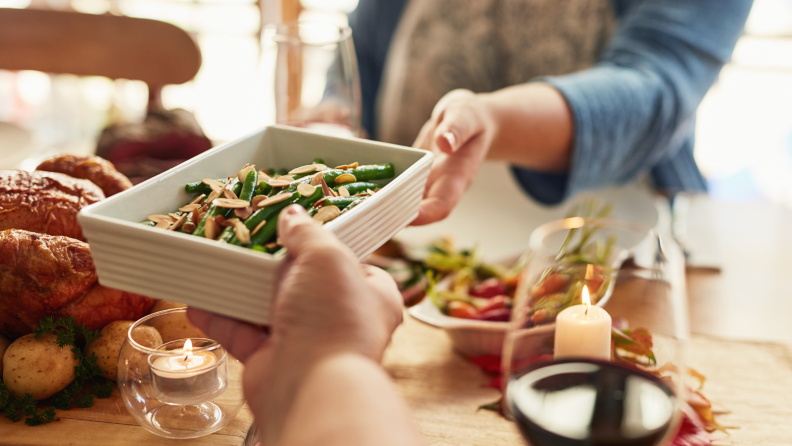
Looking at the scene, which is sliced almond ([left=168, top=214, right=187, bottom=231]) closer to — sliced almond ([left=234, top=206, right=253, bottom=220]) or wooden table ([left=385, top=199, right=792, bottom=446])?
sliced almond ([left=234, top=206, right=253, bottom=220])

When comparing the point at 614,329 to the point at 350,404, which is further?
the point at 614,329

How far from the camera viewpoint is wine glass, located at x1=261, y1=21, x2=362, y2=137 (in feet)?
3.13

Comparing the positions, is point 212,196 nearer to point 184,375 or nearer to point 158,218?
point 158,218

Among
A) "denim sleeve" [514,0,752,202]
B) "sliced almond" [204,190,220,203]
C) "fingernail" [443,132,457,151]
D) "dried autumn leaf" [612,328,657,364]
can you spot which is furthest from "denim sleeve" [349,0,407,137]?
"dried autumn leaf" [612,328,657,364]

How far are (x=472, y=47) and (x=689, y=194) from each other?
1.88 feet

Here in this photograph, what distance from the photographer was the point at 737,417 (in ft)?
2.23

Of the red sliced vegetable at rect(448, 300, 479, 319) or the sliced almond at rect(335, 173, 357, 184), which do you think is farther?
the red sliced vegetable at rect(448, 300, 479, 319)

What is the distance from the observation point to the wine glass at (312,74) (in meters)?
0.95

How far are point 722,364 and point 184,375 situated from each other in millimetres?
639

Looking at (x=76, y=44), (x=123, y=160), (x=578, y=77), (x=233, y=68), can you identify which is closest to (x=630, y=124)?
(x=578, y=77)

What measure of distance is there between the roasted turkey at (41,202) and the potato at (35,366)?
12cm

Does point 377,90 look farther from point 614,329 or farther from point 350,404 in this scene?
point 350,404

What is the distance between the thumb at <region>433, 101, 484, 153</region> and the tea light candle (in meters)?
0.36

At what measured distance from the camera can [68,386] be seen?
62 cm
